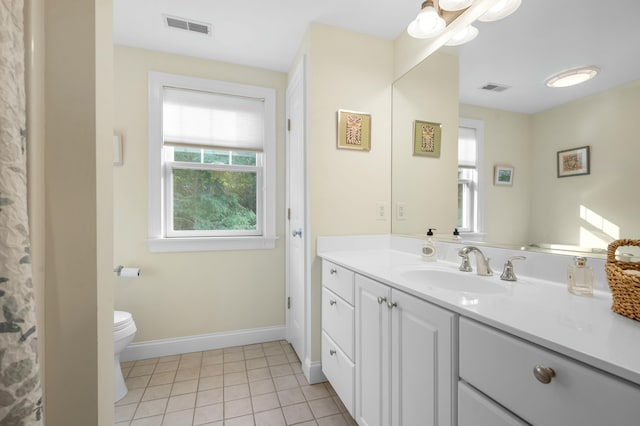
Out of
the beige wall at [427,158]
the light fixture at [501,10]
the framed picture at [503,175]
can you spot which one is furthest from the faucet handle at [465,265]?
the light fixture at [501,10]

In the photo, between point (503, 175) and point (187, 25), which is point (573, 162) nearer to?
point (503, 175)

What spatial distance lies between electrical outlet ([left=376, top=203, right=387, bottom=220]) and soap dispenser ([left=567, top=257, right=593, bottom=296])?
114 centimetres

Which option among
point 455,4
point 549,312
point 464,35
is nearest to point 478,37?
point 464,35

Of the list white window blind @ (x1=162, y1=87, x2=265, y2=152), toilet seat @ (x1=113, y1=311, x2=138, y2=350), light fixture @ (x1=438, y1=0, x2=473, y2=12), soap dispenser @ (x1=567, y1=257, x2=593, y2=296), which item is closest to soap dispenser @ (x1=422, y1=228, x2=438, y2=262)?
soap dispenser @ (x1=567, y1=257, x2=593, y2=296)

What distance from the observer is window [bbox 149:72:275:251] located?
212 cm

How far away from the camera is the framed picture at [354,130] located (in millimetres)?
1834

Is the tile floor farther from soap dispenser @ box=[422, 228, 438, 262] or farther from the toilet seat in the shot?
soap dispenser @ box=[422, 228, 438, 262]

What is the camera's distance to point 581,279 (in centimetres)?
90

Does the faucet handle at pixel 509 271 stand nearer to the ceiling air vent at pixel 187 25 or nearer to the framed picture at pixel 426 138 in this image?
the framed picture at pixel 426 138

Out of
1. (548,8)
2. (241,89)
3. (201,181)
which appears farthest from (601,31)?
(201,181)

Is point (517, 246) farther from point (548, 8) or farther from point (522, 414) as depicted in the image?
point (548, 8)

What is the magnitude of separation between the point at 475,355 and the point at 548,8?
1341 mm

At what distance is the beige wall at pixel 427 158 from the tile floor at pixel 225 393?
1230 mm

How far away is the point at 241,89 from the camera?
2305 millimetres
